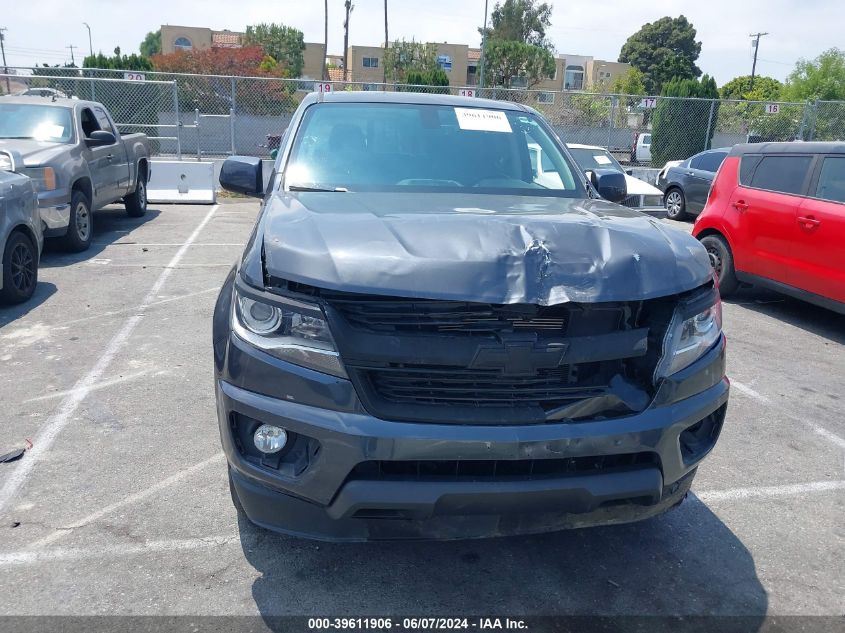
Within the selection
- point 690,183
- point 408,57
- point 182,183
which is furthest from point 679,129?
point 408,57

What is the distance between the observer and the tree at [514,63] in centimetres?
6128

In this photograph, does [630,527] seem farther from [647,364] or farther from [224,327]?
[224,327]

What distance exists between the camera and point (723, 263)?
7.89 meters

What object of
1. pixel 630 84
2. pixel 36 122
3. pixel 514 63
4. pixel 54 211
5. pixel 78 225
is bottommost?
pixel 78 225

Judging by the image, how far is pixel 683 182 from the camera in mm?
14305

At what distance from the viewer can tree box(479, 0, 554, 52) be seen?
241ft

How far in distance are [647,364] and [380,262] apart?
1.03 meters

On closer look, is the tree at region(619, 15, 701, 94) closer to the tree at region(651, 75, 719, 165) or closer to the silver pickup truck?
the tree at region(651, 75, 719, 165)

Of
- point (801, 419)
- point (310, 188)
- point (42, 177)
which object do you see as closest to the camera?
point (310, 188)

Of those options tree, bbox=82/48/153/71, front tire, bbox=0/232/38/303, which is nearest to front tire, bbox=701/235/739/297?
front tire, bbox=0/232/38/303

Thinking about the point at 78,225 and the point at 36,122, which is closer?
the point at 78,225

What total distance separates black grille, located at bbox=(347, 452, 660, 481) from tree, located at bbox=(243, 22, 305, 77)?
70943 millimetres

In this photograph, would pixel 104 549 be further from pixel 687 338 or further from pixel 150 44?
pixel 150 44

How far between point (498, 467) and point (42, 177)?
25.8 ft
